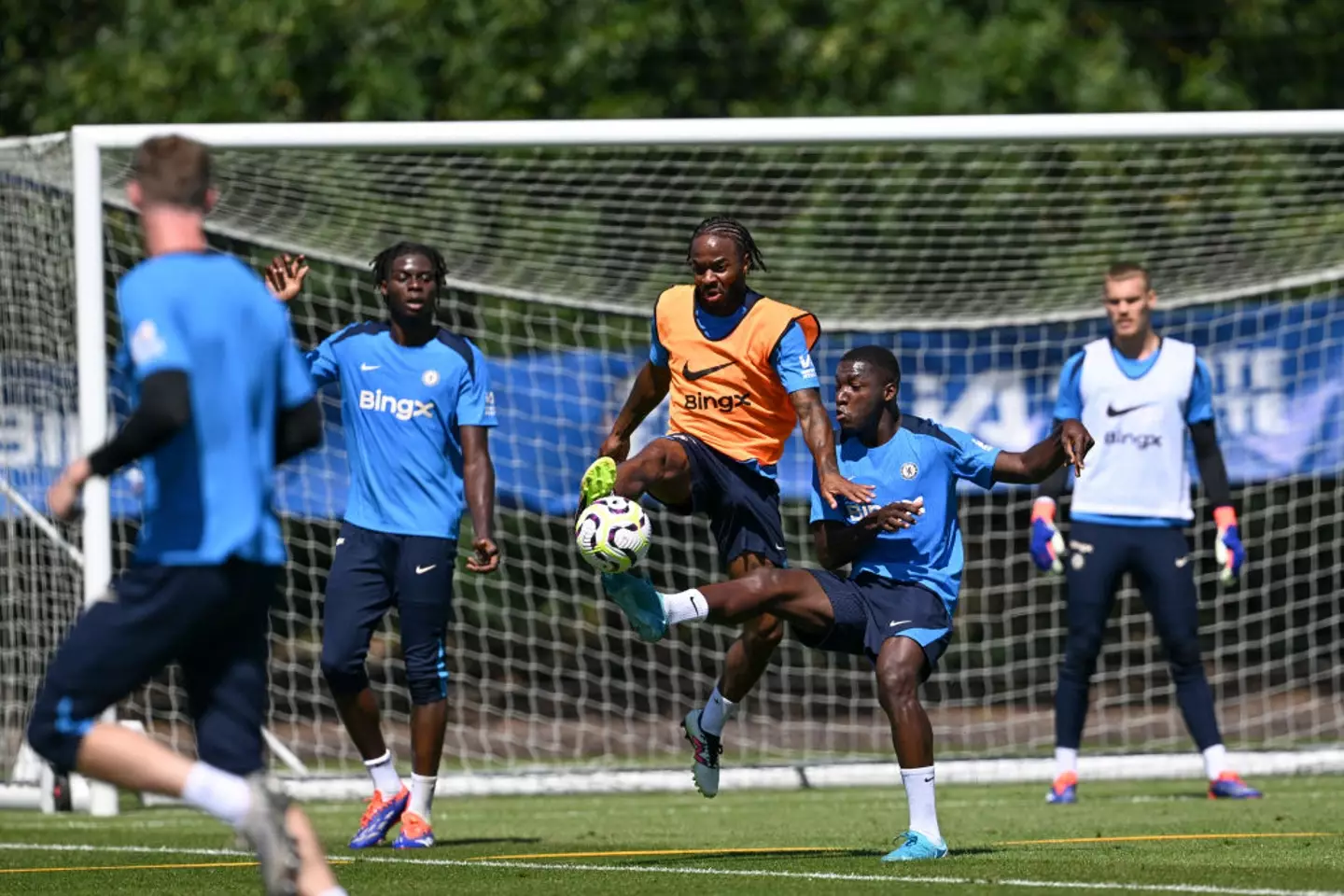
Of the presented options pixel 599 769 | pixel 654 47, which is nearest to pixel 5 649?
pixel 599 769

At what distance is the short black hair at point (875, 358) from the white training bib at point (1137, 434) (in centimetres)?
315

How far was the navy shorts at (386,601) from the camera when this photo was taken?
8086 millimetres

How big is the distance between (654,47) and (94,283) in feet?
21.7

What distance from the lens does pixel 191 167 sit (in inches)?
188

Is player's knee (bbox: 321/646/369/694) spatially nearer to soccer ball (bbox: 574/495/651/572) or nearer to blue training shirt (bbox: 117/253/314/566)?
soccer ball (bbox: 574/495/651/572)

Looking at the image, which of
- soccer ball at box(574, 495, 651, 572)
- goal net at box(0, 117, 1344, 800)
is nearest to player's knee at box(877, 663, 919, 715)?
soccer ball at box(574, 495, 651, 572)

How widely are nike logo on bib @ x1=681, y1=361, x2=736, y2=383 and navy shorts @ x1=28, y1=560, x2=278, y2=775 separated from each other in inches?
136

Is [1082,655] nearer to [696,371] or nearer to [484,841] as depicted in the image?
[696,371]

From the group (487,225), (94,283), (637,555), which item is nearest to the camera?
(637,555)

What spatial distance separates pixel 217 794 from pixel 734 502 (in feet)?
12.6

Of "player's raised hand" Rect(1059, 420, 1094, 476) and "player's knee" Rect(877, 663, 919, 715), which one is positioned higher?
"player's raised hand" Rect(1059, 420, 1094, 476)

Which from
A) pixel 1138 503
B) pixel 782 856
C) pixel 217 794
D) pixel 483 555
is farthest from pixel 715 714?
pixel 217 794

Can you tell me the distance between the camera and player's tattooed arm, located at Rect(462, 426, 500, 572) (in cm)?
803

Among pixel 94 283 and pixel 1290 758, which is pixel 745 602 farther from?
pixel 1290 758
